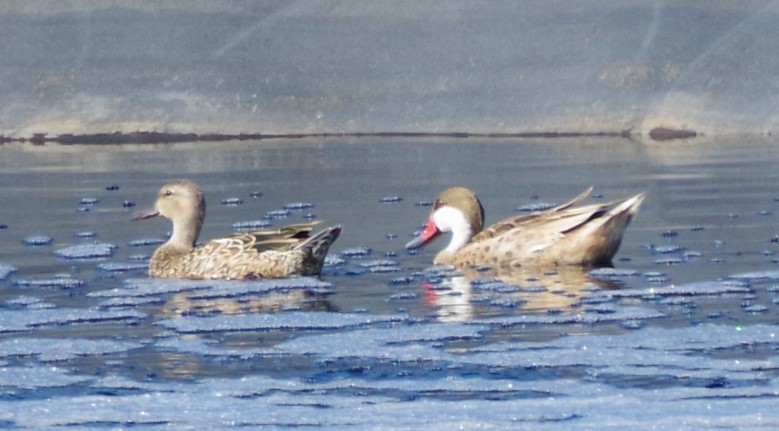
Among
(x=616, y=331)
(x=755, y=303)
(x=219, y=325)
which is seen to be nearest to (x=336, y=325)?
(x=219, y=325)

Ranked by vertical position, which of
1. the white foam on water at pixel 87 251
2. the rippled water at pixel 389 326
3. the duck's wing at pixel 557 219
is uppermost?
the white foam on water at pixel 87 251

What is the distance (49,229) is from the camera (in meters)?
12.9

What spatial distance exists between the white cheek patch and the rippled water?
22 cm

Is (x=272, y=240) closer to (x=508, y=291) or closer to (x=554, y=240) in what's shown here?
(x=508, y=291)

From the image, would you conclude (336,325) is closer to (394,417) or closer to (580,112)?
(394,417)

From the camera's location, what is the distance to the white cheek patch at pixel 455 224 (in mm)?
11094

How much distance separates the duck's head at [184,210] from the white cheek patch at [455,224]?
4.52 ft

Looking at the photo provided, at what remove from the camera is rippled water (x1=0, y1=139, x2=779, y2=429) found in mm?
6582

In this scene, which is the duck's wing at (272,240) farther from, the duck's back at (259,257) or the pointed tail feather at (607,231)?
the pointed tail feather at (607,231)

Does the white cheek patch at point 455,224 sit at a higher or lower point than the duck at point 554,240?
higher

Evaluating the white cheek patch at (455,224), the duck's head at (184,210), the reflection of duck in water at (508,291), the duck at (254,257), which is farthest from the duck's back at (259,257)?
the white cheek patch at (455,224)

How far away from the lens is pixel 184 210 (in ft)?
35.4

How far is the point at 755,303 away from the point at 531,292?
Answer: 1.20 metres

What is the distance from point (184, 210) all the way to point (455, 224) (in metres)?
1.55
